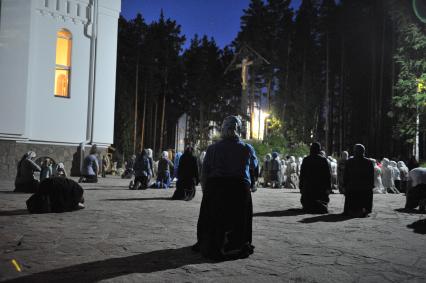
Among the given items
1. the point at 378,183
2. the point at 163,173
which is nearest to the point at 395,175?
the point at 378,183

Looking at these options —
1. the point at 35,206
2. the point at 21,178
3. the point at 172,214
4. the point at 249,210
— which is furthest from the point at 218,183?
the point at 21,178

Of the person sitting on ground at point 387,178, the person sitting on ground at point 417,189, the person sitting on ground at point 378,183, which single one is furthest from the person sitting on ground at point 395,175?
the person sitting on ground at point 417,189

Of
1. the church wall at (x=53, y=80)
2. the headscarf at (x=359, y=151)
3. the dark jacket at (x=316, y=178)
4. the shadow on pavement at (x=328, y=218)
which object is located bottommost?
the shadow on pavement at (x=328, y=218)

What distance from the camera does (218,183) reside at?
16.1 feet

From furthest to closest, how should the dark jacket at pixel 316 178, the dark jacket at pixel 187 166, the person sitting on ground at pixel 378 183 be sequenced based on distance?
1. the person sitting on ground at pixel 378 183
2. the dark jacket at pixel 187 166
3. the dark jacket at pixel 316 178

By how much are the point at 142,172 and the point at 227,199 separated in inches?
407

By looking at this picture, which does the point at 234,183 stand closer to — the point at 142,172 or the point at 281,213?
the point at 281,213

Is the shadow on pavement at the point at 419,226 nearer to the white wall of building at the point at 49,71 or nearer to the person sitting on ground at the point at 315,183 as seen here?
the person sitting on ground at the point at 315,183

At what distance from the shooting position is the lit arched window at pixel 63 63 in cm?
1809

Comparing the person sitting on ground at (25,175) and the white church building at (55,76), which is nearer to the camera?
the person sitting on ground at (25,175)

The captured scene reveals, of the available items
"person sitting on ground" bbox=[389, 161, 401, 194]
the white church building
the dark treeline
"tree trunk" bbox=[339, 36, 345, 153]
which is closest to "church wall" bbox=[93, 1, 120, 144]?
the white church building

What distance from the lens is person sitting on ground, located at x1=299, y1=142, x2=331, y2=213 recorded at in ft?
30.1

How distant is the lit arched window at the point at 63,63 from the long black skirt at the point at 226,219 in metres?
15.1

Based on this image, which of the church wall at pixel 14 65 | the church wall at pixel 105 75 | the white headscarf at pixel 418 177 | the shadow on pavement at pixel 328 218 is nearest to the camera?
the shadow on pavement at pixel 328 218
